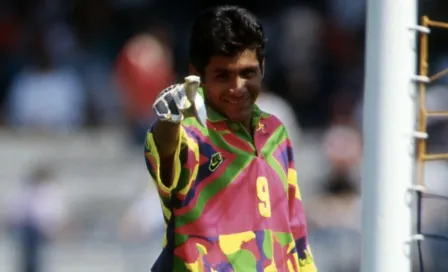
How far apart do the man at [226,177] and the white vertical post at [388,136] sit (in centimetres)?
28

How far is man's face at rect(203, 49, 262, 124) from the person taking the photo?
15.2 feet

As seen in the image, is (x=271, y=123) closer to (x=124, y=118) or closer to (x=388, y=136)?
(x=388, y=136)

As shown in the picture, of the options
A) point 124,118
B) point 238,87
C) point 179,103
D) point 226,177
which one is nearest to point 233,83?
point 238,87

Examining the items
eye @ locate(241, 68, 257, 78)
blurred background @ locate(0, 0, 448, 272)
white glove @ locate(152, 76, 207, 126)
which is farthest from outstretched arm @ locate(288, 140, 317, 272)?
blurred background @ locate(0, 0, 448, 272)

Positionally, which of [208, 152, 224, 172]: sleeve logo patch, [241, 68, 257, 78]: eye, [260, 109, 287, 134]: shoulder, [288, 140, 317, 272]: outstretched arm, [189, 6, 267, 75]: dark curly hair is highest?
[189, 6, 267, 75]: dark curly hair

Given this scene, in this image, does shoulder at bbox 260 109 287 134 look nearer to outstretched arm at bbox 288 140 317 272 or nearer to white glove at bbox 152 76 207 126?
outstretched arm at bbox 288 140 317 272

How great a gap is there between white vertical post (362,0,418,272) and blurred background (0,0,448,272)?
413 centimetres

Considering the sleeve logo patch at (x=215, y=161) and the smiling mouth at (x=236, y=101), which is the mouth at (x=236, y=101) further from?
the sleeve logo patch at (x=215, y=161)

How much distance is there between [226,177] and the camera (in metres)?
4.65

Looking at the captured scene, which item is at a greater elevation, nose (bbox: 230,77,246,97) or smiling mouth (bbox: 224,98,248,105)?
nose (bbox: 230,77,246,97)

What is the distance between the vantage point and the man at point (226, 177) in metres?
4.58

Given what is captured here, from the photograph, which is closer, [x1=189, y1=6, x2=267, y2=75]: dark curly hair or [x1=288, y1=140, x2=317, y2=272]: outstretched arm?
[x1=189, y1=6, x2=267, y2=75]: dark curly hair

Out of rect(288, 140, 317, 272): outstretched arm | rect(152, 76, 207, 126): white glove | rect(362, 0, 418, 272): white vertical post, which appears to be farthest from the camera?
rect(288, 140, 317, 272): outstretched arm

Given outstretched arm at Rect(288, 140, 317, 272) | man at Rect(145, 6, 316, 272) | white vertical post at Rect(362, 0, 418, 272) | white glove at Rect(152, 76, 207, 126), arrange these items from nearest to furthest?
white glove at Rect(152, 76, 207, 126)
man at Rect(145, 6, 316, 272)
white vertical post at Rect(362, 0, 418, 272)
outstretched arm at Rect(288, 140, 317, 272)
